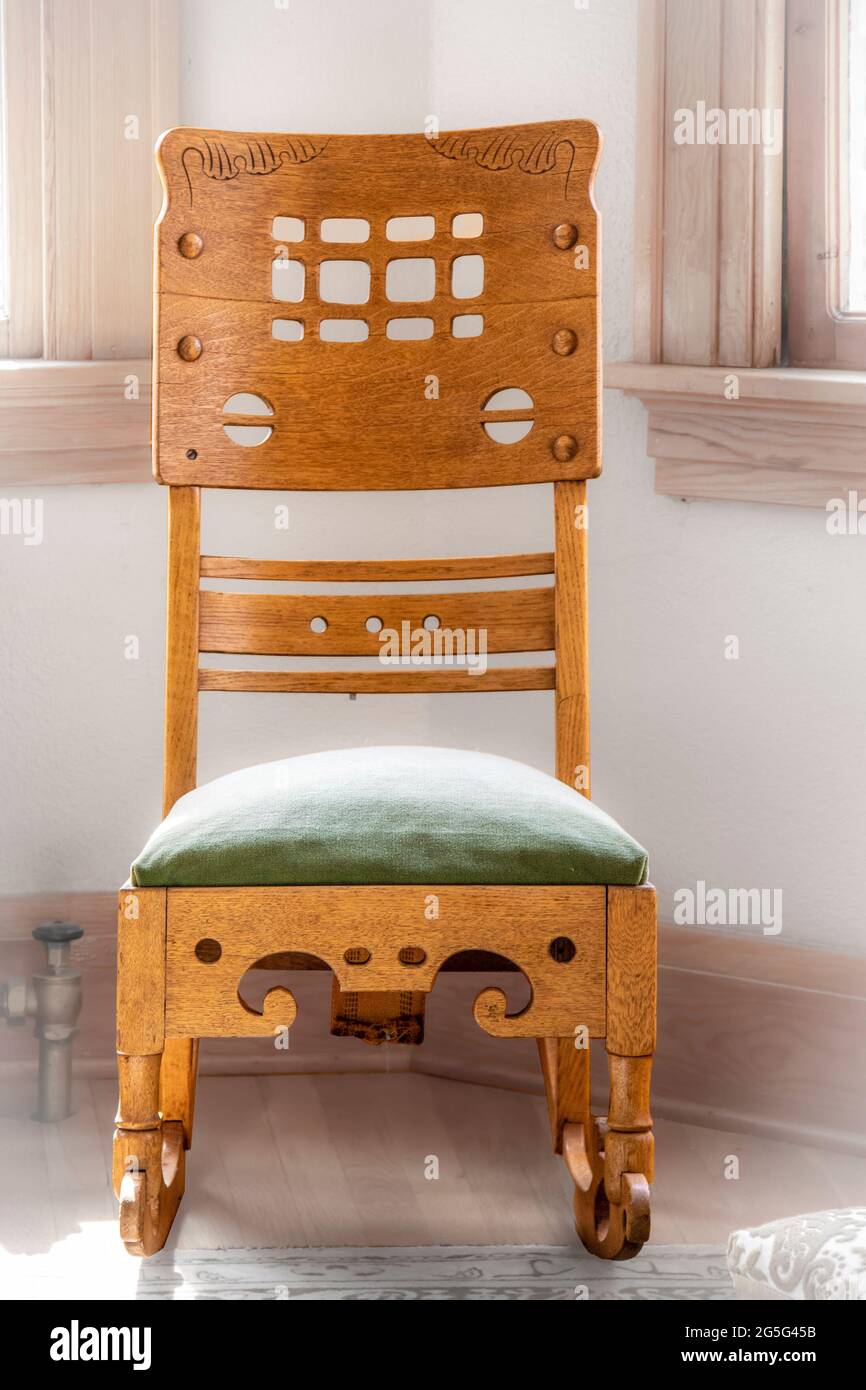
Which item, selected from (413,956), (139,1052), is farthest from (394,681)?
(139,1052)

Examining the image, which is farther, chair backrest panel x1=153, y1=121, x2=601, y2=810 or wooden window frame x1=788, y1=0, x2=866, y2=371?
wooden window frame x1=788, y1=0, x2=866, y2=371

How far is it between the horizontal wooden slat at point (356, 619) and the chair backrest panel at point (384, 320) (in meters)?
0.12

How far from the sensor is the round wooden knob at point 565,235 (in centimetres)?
149

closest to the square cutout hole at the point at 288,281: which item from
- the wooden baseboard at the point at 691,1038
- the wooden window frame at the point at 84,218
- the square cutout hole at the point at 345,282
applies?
the square cutout hole at the point at 345,282

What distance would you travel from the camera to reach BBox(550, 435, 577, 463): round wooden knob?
4.95 ft

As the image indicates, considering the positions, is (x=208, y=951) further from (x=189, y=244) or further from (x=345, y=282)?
(x=345, y=282)

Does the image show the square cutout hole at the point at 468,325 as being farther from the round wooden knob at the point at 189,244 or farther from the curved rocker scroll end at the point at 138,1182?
the curved rocker scroll end at the point at 138,1182

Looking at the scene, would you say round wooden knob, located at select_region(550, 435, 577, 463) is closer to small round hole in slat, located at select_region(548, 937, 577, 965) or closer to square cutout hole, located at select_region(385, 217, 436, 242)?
square cutout hole, located at select_region(385, 217, 436, 242)

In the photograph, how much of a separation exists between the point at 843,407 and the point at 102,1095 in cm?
121

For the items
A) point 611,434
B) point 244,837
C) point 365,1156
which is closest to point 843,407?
point 611,434

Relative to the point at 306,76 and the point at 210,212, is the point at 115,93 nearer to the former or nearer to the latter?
the point at 306,76

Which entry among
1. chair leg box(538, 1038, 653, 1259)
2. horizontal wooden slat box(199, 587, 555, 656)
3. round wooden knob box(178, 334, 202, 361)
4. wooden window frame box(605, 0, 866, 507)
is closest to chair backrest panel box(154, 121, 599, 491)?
round wooden knob box(178, 334, 202, 361)

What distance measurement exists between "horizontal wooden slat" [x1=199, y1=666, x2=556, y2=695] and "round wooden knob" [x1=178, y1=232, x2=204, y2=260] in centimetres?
42

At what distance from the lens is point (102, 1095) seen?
1821mm
